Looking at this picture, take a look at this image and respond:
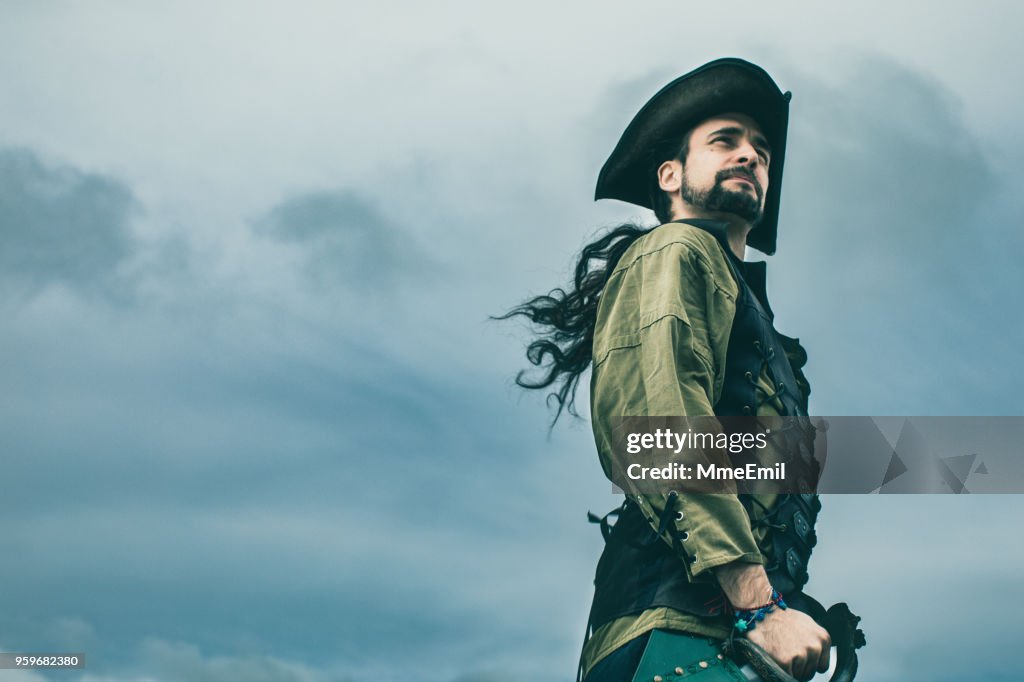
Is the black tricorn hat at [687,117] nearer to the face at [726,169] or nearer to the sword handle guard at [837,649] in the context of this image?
the face at [726,169]

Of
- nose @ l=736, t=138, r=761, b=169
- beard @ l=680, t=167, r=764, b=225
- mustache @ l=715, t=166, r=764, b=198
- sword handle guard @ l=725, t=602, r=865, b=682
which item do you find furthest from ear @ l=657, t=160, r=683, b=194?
sword handle guard @ l=725, t=602, r=865, b=682

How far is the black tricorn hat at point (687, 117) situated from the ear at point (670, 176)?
6 centimetres

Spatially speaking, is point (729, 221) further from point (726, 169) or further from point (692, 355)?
point (692, 355)

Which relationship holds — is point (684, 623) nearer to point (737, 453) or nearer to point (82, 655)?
point (737, 453)

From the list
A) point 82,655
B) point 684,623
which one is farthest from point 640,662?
point 82,655

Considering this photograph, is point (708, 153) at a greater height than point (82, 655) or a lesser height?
greater

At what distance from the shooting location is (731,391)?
7559 millimetres

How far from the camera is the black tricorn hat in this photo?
856 cm

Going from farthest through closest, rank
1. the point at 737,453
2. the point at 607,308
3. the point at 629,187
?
the point at 629,187, the point at 607,308, the point at 737,453

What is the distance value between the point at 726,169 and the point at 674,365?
187 centimetres

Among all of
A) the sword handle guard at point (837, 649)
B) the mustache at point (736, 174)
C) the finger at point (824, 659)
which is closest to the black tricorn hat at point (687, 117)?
the mustache at point (736, 174)

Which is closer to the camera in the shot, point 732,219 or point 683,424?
point 683,424

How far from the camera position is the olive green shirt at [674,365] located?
6.74 metres

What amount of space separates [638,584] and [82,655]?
175 inches
